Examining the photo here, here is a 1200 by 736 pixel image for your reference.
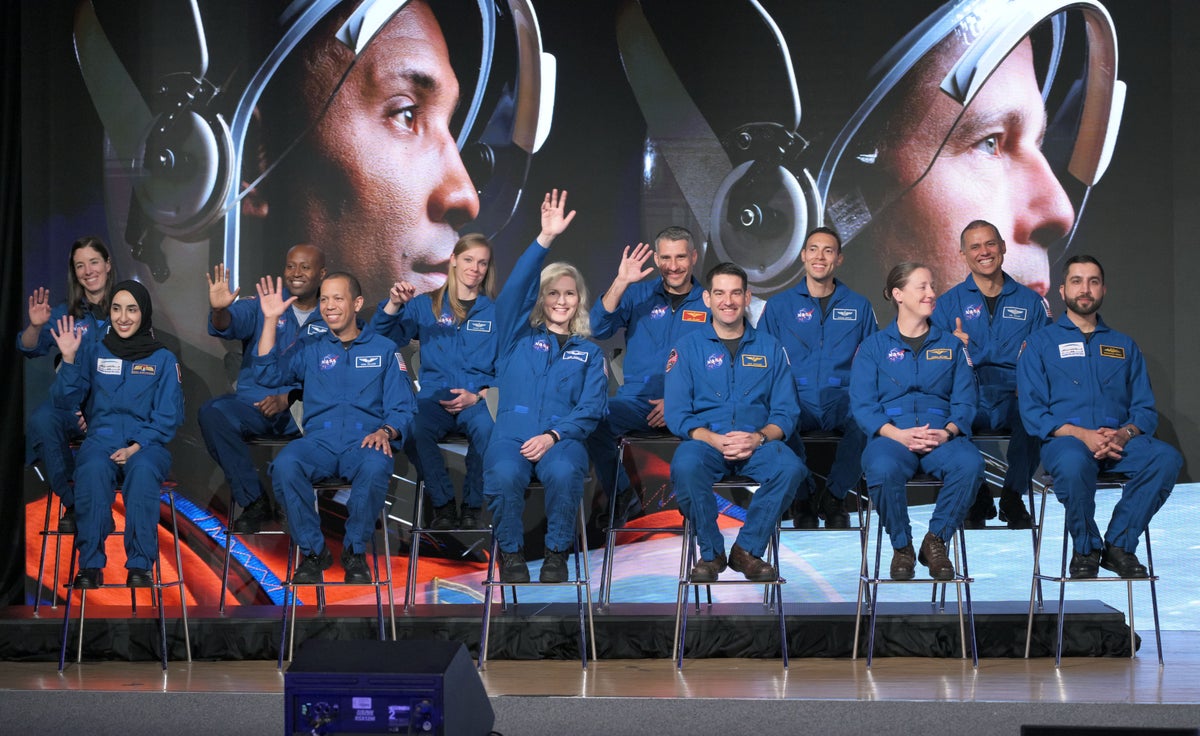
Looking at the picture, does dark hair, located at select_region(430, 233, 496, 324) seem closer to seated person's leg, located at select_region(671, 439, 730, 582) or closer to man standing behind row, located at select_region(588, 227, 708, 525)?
man standing behind row, located at select_region(588, 227, 708, 525)

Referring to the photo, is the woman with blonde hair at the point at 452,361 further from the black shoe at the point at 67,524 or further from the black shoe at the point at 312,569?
the black shoe at the point at 67,524

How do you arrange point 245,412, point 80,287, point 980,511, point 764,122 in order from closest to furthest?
point 980,511
point 245,412
point 80,287
point 764,122

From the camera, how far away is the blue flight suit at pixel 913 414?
4512 millimetres

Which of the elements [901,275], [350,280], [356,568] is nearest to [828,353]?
[901,275]

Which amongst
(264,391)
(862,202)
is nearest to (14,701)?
(264,391)

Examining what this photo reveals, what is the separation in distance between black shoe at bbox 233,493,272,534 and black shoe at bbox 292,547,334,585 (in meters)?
0.48

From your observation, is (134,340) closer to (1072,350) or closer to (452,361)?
(452,361)

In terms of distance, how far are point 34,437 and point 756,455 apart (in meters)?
3.02

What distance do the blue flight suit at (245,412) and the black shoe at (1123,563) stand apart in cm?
321

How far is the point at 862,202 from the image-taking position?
6078 mm

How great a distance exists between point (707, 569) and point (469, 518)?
1178 mm

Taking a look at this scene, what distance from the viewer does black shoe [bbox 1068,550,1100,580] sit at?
4.39 m

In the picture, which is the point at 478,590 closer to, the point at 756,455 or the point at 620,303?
the point at 620,303

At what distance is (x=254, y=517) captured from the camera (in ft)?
16.9
